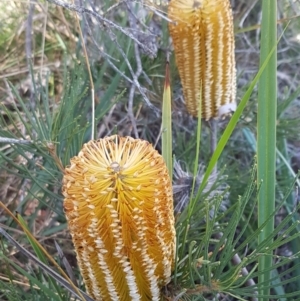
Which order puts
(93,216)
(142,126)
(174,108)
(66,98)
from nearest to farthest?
(93,216) < (66,98) < (174,108) < (142,126)

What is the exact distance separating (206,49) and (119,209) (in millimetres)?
420

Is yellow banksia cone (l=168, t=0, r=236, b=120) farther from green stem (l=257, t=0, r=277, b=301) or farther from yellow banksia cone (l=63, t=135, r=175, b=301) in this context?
yellow banksia cone (l=63, t=135, r=175, b=301)

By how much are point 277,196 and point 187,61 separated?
18.1 inches

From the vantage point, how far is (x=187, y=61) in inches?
30.8

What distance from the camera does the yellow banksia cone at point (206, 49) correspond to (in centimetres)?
72

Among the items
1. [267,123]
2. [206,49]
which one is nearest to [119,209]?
[267,123]

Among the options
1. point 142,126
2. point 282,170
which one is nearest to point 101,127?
point 142,126

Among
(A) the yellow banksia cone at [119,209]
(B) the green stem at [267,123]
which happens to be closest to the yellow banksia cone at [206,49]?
(B) the green stem at [267,123]

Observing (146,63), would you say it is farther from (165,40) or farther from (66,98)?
(66,98)

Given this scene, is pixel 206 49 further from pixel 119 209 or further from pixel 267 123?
pixel 119 209

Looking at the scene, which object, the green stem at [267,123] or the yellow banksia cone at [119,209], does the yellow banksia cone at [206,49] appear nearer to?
the green stem at [267,123]

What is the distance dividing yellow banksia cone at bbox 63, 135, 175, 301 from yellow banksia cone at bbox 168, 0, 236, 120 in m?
0.31

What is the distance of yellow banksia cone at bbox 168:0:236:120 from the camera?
28.3 inches

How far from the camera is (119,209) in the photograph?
0.41 metres
